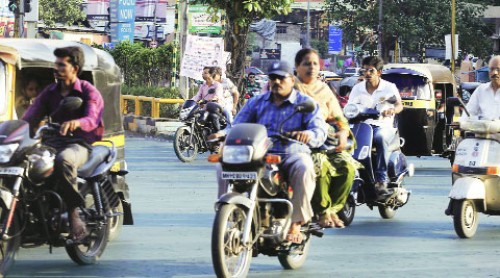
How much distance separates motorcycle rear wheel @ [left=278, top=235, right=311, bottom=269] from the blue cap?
126 centimetres

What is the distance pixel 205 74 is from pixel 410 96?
3.90 m

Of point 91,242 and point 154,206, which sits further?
point 154,206

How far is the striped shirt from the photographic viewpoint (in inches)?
407

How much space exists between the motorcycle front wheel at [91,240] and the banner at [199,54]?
62.1 ft

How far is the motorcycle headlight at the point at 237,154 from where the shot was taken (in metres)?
9.56

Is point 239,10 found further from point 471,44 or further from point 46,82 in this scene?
point 471,44

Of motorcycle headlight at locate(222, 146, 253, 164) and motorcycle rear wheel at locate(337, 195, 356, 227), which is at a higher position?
motorcycle headlight at locate(222, 146, 253, 164)

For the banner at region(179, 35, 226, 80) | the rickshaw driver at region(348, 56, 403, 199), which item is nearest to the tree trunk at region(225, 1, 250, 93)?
the banner at region(179, 35, 226, 80)

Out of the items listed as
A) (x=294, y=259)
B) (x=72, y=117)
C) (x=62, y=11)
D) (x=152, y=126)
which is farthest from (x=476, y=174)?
(x=62, y=11)

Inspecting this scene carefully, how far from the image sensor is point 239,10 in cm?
2853

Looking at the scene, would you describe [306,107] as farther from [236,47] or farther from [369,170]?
[236,47]

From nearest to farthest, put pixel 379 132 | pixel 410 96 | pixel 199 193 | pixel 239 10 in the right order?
1. pixel 379 132
2. pixel 199 193
3. pixel 410 96
4. pixel 239 10

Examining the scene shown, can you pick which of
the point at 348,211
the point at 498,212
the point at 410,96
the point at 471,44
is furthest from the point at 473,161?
the point at 471,44

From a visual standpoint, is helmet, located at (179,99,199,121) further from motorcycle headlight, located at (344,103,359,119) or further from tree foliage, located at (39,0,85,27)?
tree foliage, located at (39,0,85,27)
